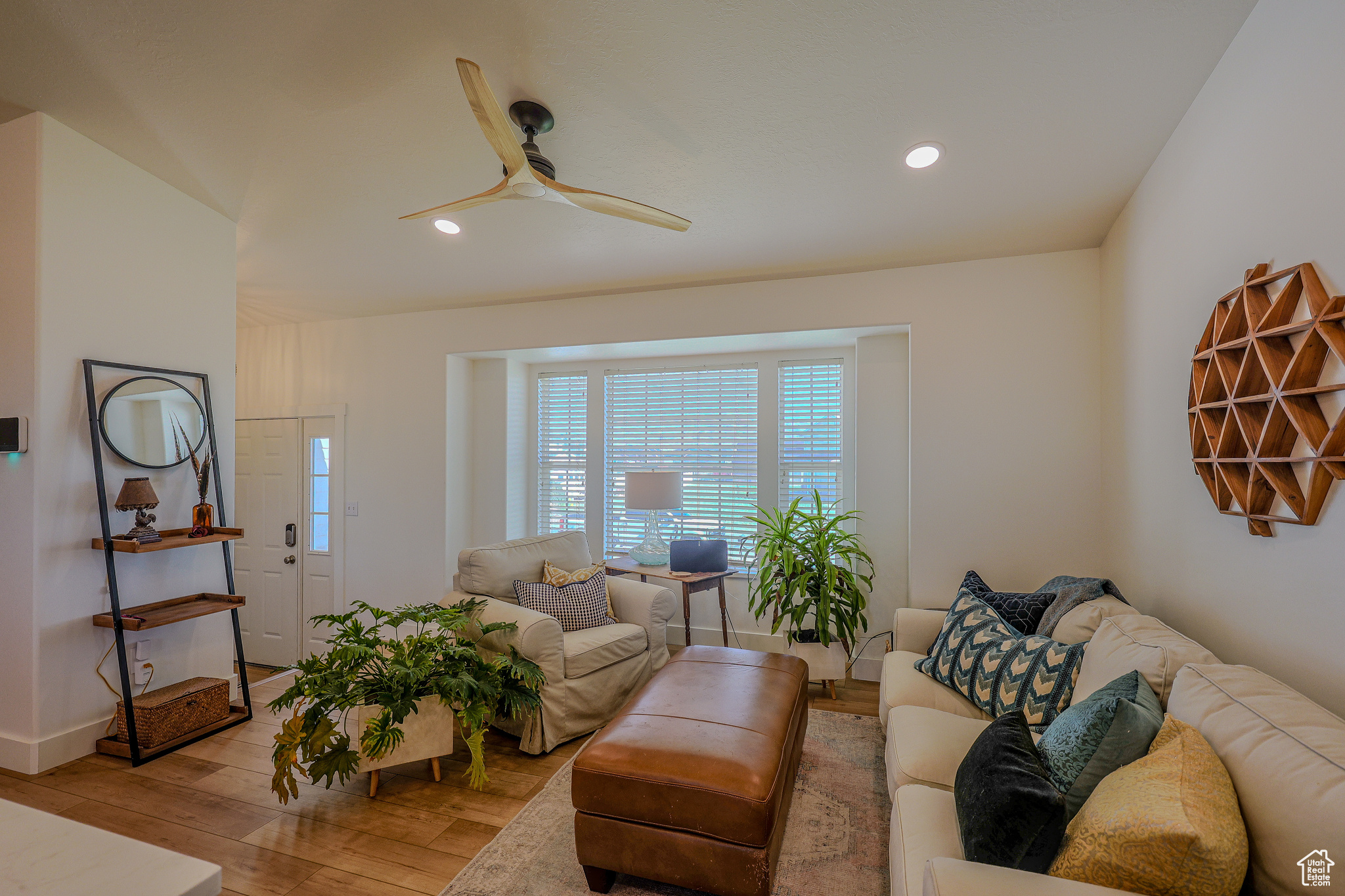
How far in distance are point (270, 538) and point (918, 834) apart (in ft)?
16.7

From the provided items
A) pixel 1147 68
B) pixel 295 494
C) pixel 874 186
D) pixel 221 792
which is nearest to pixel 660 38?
pixel 874 186

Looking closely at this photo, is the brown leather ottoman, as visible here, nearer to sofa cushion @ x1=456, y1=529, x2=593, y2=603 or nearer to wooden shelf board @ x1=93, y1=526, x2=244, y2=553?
sofa cushion @ x1=456, y1=529, x2=593, y2=603

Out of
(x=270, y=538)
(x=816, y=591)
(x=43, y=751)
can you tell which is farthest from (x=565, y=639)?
(x=270, y=538)

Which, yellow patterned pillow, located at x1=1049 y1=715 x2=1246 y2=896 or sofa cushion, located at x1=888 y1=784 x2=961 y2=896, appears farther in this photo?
sofa cushion, located at x1=888 y1=784 x2=961 y2=896

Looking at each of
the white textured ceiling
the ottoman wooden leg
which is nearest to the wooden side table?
the ottoman wooden leg

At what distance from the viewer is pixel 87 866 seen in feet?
2.08

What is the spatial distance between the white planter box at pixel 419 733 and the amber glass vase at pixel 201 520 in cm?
129

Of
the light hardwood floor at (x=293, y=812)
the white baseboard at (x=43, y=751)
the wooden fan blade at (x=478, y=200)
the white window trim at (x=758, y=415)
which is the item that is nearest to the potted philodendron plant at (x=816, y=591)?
the white window trim at (x=758, y=415)

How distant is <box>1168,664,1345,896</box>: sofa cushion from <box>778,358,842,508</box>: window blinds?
2.98m

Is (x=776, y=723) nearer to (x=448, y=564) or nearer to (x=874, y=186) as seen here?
(x=874, y=186)

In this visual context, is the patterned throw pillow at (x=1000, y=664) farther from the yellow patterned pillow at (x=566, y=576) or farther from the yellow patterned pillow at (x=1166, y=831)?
the yellow patterned pillow at (x=566, y=576)

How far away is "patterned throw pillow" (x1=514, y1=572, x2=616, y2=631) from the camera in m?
3.36

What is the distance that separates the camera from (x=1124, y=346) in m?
2.77

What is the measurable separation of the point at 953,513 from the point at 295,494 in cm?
474
